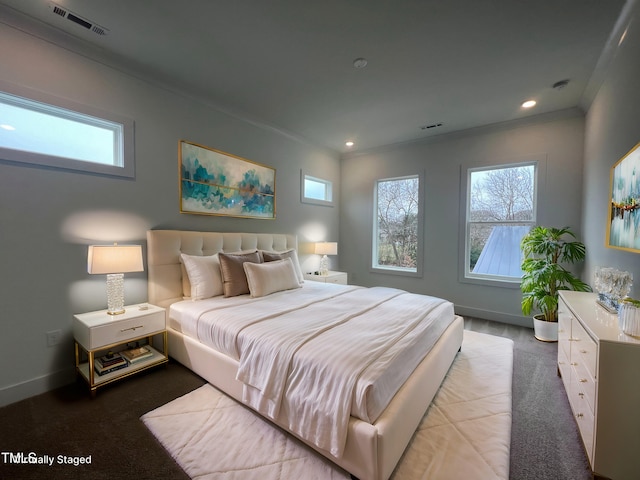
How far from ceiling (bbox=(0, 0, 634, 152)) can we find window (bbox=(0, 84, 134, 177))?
543 mm

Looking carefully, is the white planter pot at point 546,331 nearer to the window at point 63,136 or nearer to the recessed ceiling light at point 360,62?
the recessed ceiling light at point 360,62

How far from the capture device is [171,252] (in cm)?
277

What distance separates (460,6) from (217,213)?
297 cm

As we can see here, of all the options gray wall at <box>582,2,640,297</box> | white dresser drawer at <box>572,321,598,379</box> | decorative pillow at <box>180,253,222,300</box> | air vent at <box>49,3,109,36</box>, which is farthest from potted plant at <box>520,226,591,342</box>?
air vent at <box>49,3,109,36</box>

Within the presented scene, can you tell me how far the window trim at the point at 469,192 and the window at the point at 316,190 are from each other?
2257 millimetres

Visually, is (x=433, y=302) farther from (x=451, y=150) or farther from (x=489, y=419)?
(x=451, y=150)

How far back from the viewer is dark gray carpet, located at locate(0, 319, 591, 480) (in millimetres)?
1438

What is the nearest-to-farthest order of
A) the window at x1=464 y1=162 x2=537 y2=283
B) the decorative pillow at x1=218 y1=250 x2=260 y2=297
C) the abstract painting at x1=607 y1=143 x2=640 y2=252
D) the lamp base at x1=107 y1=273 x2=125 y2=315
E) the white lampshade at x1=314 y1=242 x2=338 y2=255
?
1. the abstract painting at x1=607 y1=143 x2=640 y2=252
2. the lamp base at x1=107 y1=273 x2=125 y2=315
3. the decorative pillow at x1=218 y1=250 x2=260 y2=297
4. the window at x1=464 y1=162 x2=537 y2=283
5. the white lampshade at x1=314 y1=242 x2=338 y2=255

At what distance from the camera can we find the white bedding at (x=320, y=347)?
1.35m

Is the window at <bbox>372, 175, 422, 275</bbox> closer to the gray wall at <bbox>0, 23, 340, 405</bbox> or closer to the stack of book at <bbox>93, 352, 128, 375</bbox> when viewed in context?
the gray wall at <bbox>0, 23, 340, 405</bbox>

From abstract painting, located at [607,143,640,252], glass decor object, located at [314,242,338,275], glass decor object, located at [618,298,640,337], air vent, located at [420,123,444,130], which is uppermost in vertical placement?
air vent, located at [420,123,444,130]

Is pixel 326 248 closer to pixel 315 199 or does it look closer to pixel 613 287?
pixel 315 199

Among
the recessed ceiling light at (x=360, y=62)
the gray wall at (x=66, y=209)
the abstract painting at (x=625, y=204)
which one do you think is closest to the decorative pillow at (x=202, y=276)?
the gray wall at (x=66, y=209)

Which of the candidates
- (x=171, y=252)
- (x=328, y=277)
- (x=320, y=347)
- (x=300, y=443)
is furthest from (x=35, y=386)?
(x=328, y=277)
